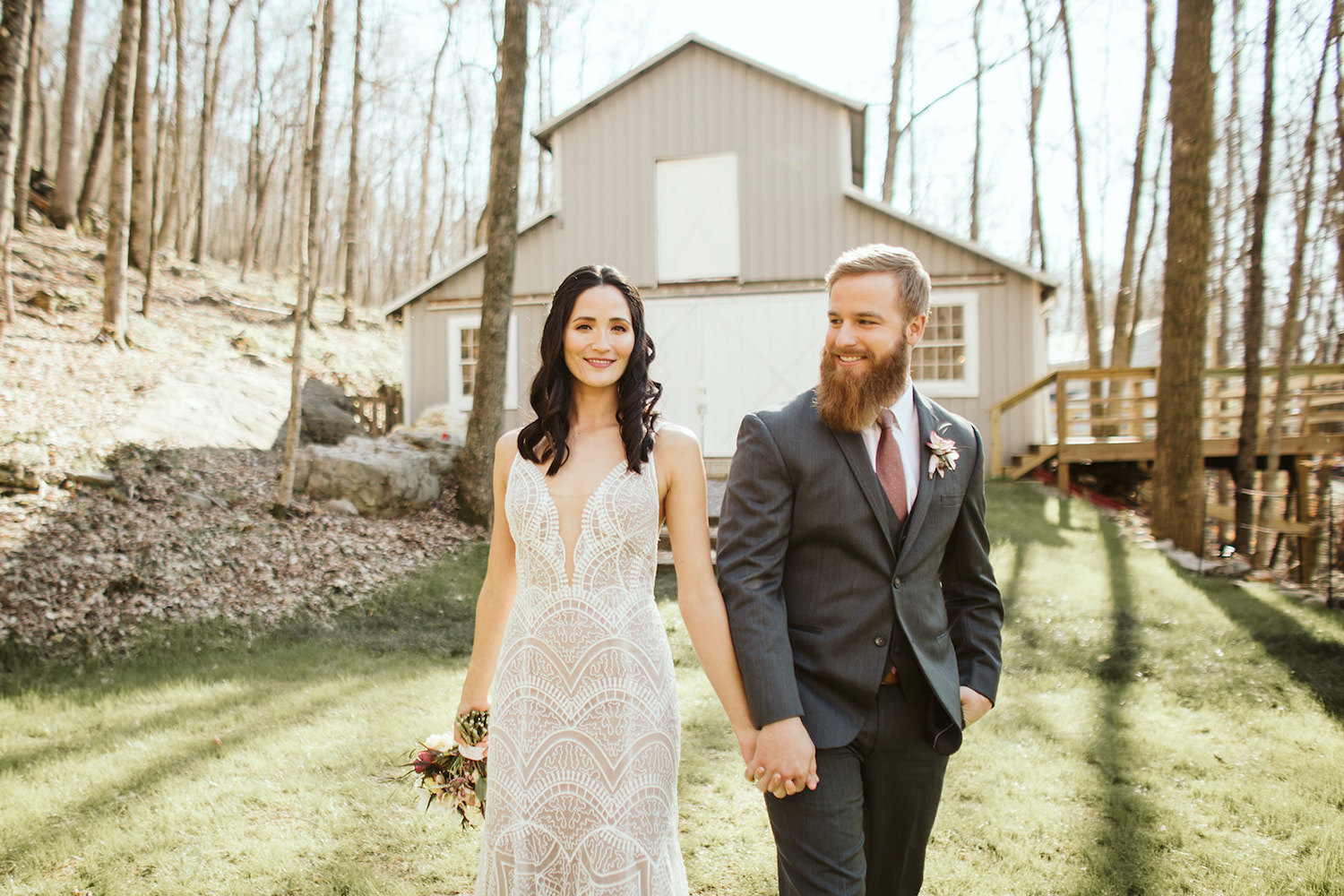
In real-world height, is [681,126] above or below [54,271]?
above

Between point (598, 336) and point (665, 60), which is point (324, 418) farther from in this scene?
point (598, 336)

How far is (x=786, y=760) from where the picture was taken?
201 centimetres

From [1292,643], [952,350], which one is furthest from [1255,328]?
[1292,643]

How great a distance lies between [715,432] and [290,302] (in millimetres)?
17418

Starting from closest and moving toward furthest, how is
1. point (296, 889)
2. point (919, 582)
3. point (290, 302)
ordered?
1. point (919, 582)
2. point (296, 889)
3. point (290, 302)

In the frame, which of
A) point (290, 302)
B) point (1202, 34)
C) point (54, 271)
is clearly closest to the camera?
point (1202, 34)

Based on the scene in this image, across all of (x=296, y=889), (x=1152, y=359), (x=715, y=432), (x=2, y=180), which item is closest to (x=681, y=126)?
(x=715, y=432)

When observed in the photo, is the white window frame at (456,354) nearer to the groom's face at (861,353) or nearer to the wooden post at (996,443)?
the wooden post at (996,443)

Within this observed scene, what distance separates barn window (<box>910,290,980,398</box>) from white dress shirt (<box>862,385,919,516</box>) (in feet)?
38.7

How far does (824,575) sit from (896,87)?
2078 centimetres

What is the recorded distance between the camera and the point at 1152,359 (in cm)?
3888

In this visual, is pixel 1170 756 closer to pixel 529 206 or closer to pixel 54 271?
pixel 54 271

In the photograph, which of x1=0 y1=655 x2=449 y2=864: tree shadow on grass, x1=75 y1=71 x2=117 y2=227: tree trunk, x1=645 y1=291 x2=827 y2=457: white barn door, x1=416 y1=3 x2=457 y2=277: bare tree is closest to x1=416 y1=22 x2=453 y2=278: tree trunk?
x1=416 y1=3 x2=457 y2=277: bare tree

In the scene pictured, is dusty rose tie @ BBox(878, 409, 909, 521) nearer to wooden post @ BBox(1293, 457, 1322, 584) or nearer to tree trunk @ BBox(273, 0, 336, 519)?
tree trunk @ BBox(273, 0, 336, 519)
